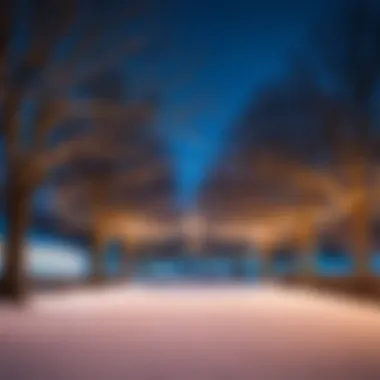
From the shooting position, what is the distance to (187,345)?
802cm

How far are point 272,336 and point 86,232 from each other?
1966cm

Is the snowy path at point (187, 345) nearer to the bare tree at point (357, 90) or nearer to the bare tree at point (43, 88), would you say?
the bare tree at point (43, 88)

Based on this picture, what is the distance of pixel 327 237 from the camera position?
3089 cm

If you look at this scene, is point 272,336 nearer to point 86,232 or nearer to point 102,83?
point 102,83

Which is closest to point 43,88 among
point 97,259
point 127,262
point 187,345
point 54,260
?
point 54,260

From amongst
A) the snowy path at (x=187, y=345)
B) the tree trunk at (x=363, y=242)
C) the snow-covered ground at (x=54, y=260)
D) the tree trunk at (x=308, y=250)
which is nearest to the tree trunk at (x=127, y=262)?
the snow-covered ground at (x=54, y=260)

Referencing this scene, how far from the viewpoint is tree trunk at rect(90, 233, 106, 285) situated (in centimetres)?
2606

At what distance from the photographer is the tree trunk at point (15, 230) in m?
14.8

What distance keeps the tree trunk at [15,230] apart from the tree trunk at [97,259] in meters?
11.0

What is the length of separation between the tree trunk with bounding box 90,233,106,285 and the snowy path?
1266 cm

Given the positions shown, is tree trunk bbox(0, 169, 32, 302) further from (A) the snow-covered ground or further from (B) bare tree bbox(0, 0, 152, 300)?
(A) the snow-covered ground

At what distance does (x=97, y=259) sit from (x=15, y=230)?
447 inches

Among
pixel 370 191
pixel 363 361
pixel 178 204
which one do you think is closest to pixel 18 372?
pixel 363 361

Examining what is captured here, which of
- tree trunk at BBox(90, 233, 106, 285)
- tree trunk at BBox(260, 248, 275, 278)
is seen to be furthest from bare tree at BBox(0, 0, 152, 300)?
tree trunk at BBox(260, 248, 275, 278)
